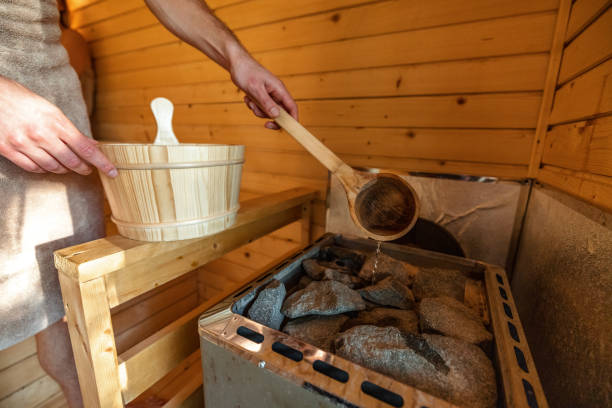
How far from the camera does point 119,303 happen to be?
64 cm

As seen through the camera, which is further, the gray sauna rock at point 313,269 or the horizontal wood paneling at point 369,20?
the horizontal wood paneling at point 369,20

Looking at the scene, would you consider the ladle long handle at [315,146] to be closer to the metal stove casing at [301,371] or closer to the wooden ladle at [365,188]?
the wooden ladle at [365,188]

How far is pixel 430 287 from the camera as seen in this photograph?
828mm

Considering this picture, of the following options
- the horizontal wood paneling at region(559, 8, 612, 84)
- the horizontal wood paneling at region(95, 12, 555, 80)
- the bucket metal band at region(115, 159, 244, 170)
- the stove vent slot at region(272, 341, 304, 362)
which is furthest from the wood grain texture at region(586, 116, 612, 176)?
the bucket metal band at region(115, 159, 244, 170)

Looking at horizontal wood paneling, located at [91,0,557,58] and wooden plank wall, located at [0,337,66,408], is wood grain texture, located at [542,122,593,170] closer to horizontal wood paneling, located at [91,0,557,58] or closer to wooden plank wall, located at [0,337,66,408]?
horizontal wood paneling, located at [91,0,557,58]

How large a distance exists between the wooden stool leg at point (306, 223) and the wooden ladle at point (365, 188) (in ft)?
1.84

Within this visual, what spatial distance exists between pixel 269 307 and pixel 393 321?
31 centimetres

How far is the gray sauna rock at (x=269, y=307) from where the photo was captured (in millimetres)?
674

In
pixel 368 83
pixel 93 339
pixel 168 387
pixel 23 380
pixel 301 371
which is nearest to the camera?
pixel 301 371

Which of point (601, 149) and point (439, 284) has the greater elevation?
point (601, 149)

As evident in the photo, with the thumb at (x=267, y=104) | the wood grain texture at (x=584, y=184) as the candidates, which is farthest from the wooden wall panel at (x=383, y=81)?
the thumb at (x=267, y=104)

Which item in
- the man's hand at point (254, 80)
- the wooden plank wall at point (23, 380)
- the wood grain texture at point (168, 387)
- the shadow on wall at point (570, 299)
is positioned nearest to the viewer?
the shadow on wall at point (570, 299)

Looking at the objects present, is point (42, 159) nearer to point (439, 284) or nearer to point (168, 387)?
point (439, 284)

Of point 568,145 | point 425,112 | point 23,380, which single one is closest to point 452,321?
point 568,145
